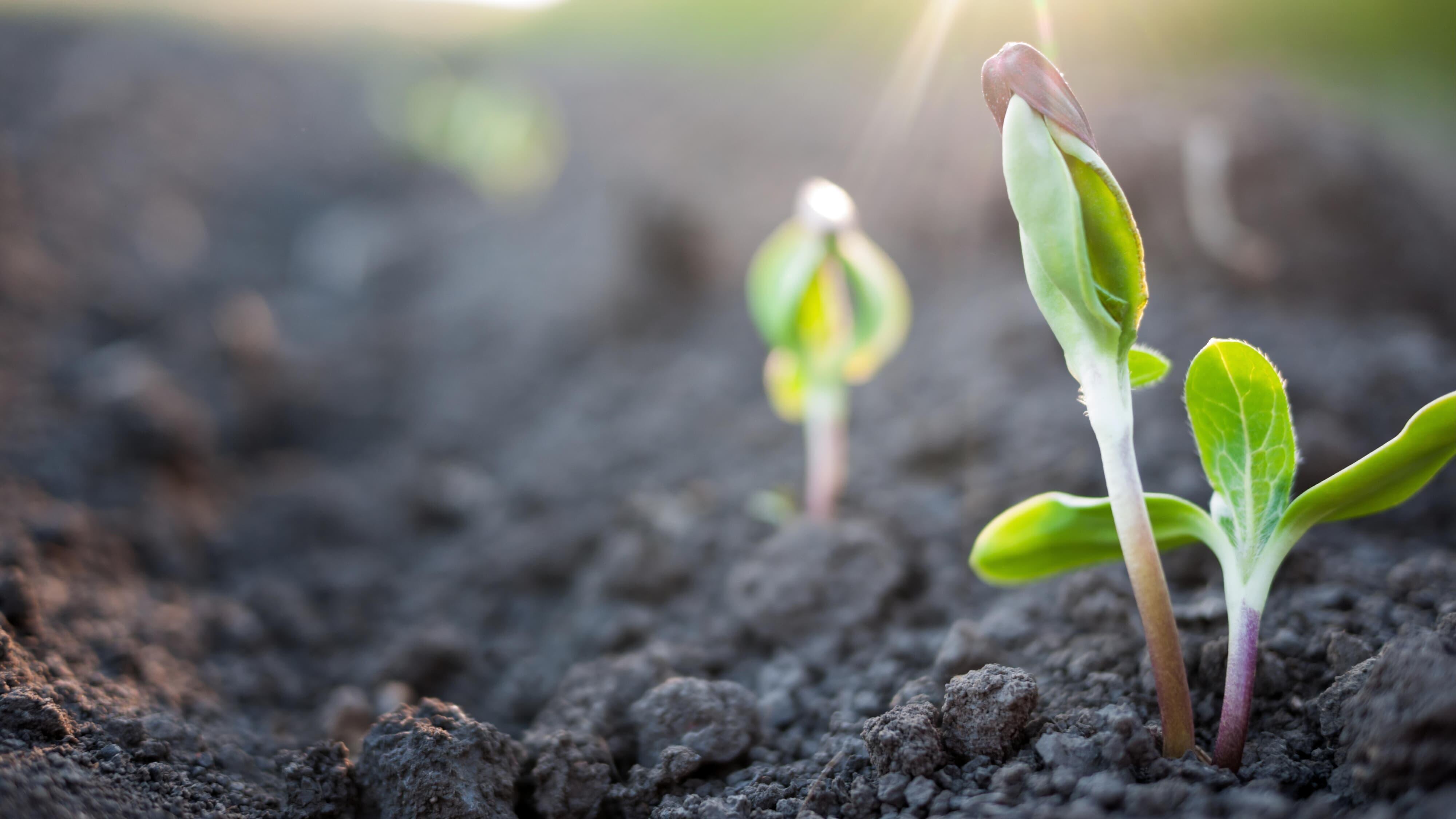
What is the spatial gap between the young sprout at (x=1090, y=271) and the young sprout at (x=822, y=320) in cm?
84

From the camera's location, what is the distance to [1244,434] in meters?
1.09

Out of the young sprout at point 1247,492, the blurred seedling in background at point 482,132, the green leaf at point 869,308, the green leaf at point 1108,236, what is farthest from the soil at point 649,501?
the green leaf at point 1108,236

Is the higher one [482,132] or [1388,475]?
[482,132]

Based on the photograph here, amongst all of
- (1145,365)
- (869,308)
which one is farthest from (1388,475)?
(869,308)

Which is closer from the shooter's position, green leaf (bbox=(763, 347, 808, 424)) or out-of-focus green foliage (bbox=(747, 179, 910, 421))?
out-of-focus green foliage (bbox=(747, 179, 910, 421))

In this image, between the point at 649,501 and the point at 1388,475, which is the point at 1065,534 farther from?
the point at 649,501

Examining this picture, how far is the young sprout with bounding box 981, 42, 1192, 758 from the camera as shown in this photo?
99 cm

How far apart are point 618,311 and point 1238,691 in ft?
10.1

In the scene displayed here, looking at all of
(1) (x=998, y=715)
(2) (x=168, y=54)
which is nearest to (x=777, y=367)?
(1) (x=998, y=715)

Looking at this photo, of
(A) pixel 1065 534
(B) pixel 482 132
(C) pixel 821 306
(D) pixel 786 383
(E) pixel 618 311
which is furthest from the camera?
(B) pixel 482 132

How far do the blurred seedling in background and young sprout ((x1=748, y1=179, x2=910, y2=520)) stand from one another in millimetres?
3651

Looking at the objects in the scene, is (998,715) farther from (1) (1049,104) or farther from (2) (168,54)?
(2) (168,54)

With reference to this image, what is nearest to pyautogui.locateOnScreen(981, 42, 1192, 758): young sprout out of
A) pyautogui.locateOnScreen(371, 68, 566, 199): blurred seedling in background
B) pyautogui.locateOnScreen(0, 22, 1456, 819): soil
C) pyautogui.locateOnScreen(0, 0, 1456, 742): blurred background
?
pyautogui.locateOnScreen(0, 22, 1456, 819): soil

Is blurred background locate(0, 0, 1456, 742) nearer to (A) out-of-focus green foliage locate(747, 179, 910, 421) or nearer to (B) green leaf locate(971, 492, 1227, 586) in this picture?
(A) out-of-focus green foliage locate(747, 179, 910, 421)
